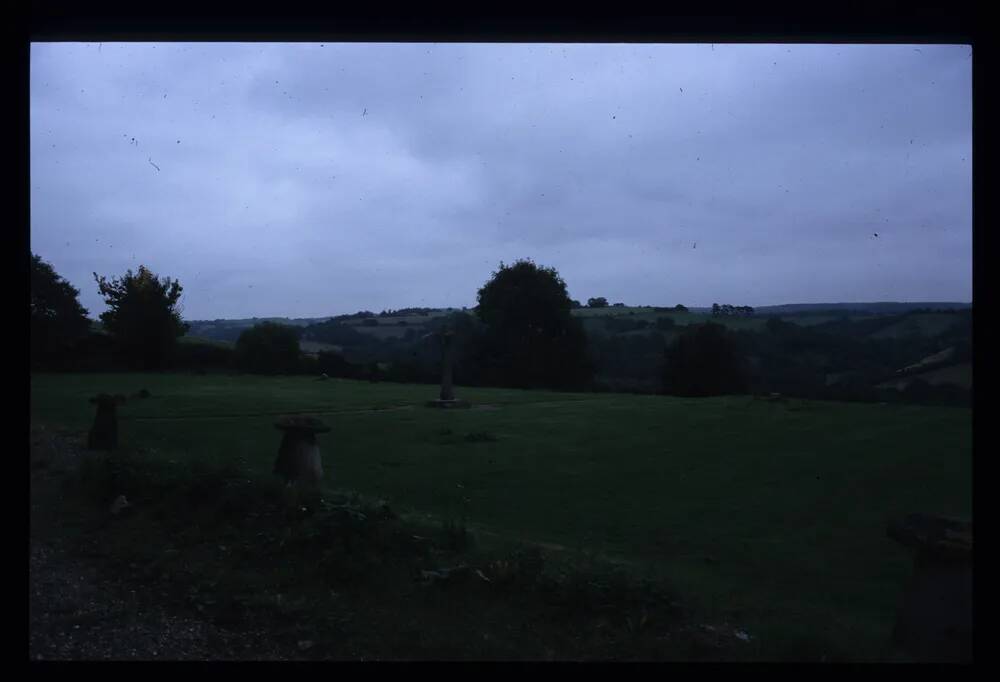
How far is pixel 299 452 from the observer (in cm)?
728

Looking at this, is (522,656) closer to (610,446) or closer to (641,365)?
(610,446)

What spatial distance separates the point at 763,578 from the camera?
5270 millimetres

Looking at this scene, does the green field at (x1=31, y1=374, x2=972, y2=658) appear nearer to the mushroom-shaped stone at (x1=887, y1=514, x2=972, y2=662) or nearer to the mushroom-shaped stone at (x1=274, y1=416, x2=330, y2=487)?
the mushroom-shaped stone at (x1=887, y1=514, x2=972, y2=662)

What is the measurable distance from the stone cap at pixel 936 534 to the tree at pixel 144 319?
23.9 feet

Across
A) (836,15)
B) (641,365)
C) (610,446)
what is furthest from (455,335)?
(836,15)

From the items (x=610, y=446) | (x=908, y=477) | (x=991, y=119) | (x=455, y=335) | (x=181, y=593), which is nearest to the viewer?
(x=991, y=119)

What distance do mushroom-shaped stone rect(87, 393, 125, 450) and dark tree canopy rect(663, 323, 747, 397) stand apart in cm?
830

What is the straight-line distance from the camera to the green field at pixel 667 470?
5117 millimetres

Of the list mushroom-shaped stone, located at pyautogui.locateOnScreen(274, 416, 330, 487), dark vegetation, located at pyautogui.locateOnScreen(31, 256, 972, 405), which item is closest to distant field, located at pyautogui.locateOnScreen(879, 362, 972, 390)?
dark vegetation, located at pyautogui.locateOnScreen(31, 256, 972, 405)

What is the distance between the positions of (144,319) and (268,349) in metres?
2.14

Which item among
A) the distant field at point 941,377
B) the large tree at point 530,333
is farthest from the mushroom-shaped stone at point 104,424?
the distant field at point 941,377

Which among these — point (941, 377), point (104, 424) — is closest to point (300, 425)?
point (104, 424)

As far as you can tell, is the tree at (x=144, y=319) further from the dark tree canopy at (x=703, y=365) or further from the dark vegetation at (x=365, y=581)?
the dark tree canopy at (x=703, y=365)

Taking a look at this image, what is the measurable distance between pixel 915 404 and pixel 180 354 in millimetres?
9572
